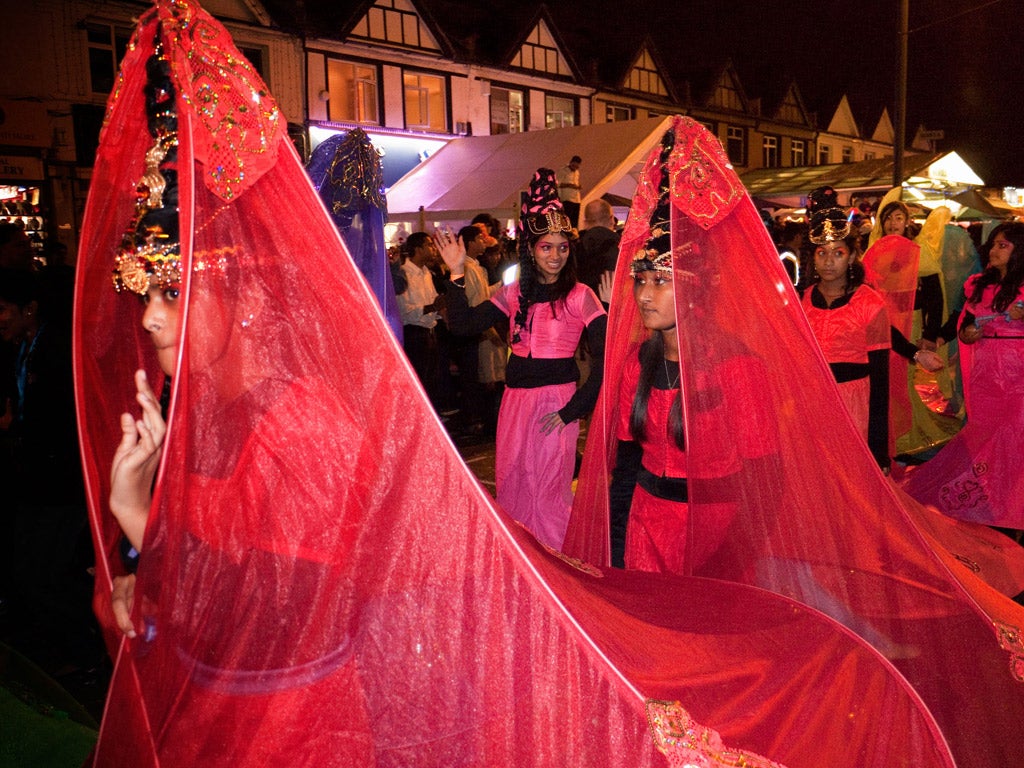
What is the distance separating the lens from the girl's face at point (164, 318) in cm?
193

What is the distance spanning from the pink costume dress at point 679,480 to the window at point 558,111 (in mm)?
26533

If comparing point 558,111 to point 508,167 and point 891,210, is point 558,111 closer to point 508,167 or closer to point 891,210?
point 508,167

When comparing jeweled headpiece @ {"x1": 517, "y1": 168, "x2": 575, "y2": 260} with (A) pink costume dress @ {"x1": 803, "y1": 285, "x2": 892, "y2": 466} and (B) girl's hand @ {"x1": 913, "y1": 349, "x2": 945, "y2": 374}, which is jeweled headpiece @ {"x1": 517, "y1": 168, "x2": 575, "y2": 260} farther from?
(B) girl's hand @ {"x1": 913, "y1": 349, "x2": 945, "y2": 374}

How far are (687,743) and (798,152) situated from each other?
44.4 m

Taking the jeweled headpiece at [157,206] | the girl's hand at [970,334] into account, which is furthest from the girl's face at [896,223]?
the jeweled headpiece at [157,206]

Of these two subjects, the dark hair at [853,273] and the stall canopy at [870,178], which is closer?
the dark hair at [853,273]

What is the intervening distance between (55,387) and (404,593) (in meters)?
2.63

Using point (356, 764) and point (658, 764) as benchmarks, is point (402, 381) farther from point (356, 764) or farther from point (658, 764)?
point (658, 764)

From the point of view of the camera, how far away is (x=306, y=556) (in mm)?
A: 1807

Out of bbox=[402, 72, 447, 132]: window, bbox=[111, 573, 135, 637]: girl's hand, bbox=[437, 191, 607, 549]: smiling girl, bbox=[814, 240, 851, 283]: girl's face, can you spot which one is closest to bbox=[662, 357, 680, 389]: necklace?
bbox=[437, 191, 607, 549]: smiling girl

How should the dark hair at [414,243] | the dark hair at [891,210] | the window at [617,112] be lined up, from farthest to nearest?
the window at [617,112] → the dark hair at [414,243] → the dark hair at [891,210]

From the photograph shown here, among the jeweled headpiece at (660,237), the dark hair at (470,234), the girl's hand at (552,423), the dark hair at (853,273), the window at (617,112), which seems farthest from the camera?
the window at (617,112)

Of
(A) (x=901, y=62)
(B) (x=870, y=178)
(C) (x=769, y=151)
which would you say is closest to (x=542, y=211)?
(A) (x=901, y=62)

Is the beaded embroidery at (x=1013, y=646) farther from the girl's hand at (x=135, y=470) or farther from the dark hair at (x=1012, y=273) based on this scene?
the dark hair at (x=1012, y=273)
